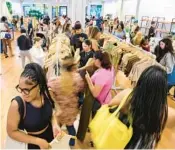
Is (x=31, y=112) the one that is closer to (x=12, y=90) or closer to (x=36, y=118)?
(x=36, y=118)

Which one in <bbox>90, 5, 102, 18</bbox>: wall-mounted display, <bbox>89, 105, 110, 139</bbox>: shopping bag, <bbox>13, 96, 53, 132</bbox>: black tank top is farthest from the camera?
<bbox>90, 5, 102, 18</bbox>: wall-mounted display

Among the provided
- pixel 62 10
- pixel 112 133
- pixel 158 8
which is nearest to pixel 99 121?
pixel 112 133

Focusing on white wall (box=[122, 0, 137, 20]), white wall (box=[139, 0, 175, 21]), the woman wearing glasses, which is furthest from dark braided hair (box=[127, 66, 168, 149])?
white wall (box=[122, 0, 137, 20])

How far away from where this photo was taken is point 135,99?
1280 mm

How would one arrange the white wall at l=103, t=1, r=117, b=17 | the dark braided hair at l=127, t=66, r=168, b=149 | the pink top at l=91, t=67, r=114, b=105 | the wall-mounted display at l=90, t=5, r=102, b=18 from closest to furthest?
the dark braided hair at l=127, t=66, r=168, b=149 → the pink top at l=91, t=67, r=114, b=105 → the white wall at l=103, t=1, r=117, b=17 → the wall-mounted display at l=90, t=5, r=102, b=18

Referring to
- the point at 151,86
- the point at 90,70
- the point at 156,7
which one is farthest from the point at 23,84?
the point at 156,7

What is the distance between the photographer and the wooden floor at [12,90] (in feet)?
11.1

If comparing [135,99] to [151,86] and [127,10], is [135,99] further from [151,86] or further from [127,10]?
[127,10]

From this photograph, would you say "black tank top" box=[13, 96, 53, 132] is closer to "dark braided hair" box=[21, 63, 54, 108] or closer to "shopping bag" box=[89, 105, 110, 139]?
"dark braided hair" box=[21, 63, 54, 108]

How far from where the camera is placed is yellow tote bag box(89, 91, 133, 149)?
4.23ft

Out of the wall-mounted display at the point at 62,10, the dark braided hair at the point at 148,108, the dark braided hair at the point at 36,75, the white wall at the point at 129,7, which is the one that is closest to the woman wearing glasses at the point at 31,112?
the dark braided hair at the point at 36,75

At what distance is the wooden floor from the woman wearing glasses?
944 millimetres

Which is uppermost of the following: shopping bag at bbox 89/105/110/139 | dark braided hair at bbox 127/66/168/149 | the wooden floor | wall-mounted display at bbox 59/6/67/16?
dark braided hair at bbox 127/66/168/149

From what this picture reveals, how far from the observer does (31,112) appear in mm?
1592
